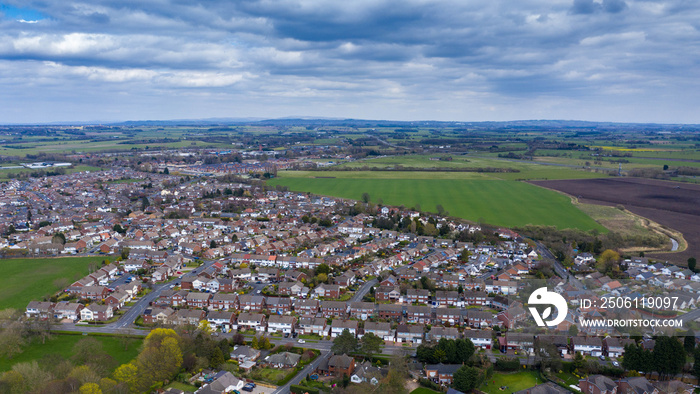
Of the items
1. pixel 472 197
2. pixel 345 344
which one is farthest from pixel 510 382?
pixel 472 197

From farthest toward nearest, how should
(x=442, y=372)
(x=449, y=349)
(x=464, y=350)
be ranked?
(x=449, y=349), (x=464, y=350), (x=442, y=372)

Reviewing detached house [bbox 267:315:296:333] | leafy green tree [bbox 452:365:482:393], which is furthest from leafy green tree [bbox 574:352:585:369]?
detached house [bbox 267:315:296:333]

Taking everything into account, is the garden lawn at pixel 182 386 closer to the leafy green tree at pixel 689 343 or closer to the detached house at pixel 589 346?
the detached house at pixel 589 346

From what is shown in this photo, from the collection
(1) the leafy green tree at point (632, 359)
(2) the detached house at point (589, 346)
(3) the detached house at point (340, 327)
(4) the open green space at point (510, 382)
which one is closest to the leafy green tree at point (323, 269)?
(3) the detached house at point (340, 327)

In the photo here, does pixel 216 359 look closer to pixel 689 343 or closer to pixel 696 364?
pixel 696 364

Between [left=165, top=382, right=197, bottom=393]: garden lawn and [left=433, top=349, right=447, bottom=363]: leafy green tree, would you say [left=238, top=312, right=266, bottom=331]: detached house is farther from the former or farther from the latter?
[left=433, top=349, right=447, bottom=363]: leafy green tree
